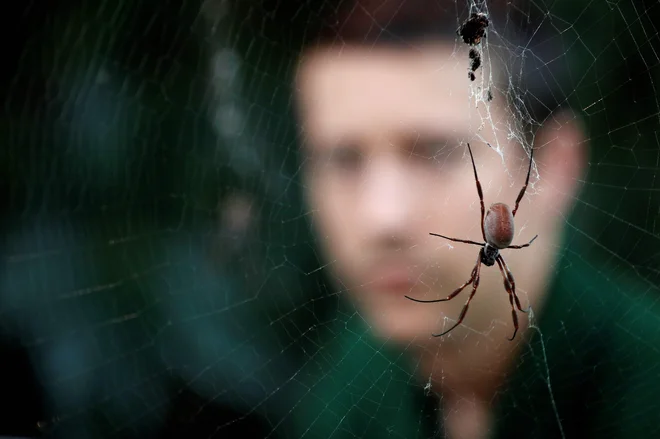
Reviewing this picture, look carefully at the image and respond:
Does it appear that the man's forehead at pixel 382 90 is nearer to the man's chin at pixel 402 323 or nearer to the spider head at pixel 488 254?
the spider head at pixel 488 254

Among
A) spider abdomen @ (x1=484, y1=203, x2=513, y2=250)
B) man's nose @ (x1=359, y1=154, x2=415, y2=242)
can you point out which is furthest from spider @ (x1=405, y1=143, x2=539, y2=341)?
man's nose @ (x1=359, y1=154, x2=415, y2=242)

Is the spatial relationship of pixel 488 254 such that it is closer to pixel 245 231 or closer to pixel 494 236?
pixel 494 236

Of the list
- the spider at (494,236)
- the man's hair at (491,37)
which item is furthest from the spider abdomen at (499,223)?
the man's hair at (491,37)

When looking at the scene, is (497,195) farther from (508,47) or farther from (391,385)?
(391,385)

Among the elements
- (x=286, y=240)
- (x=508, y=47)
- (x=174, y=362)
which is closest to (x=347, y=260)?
(x=286, y=240)

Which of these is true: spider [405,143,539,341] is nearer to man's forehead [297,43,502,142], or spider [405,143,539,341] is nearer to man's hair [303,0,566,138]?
man's hair [303,0,566,138]

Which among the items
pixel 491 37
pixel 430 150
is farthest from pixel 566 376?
pixel 491 37
